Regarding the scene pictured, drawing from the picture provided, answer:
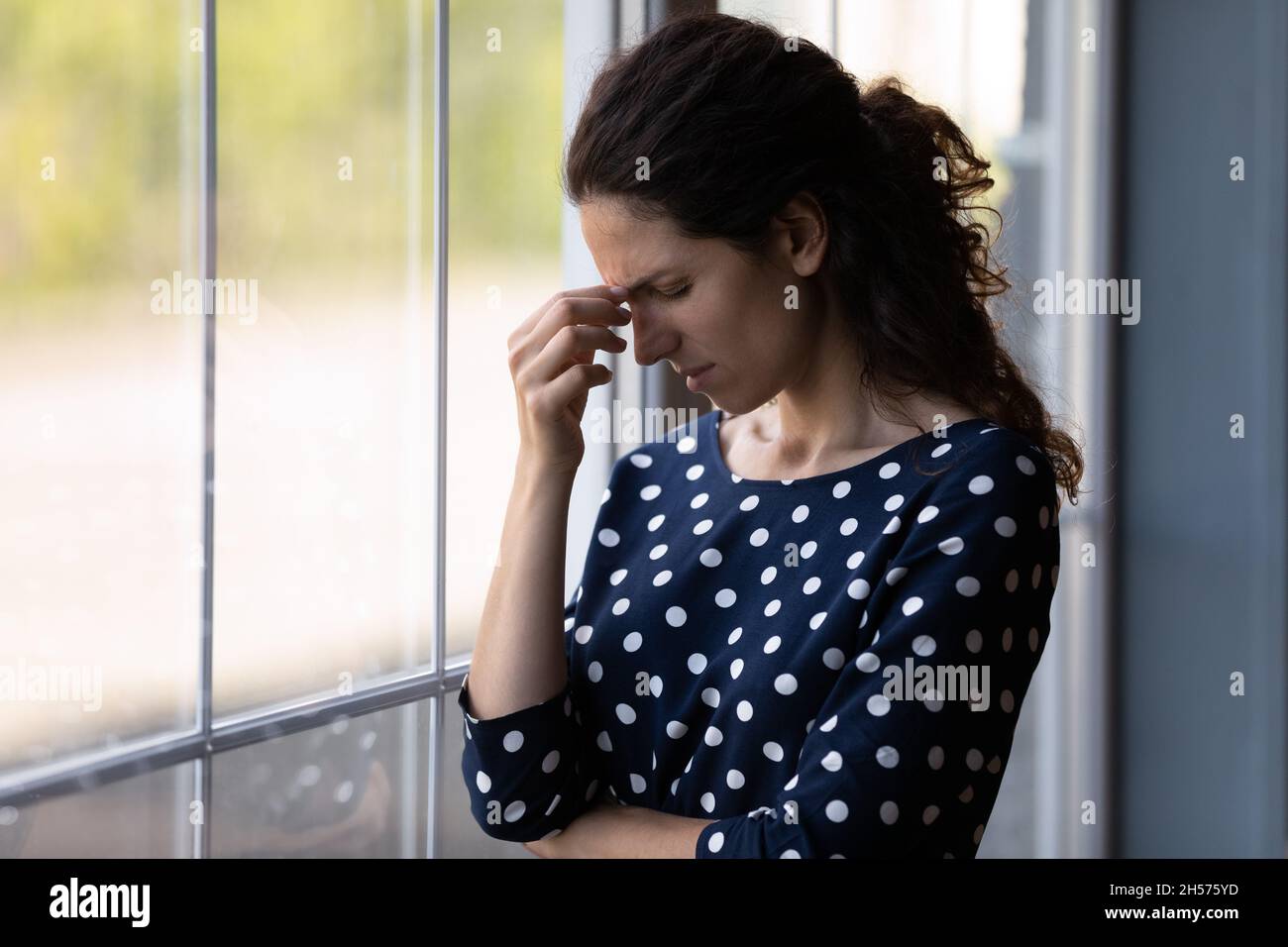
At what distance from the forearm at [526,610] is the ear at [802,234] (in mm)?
306

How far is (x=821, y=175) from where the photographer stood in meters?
1.11

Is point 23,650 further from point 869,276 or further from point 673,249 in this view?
point 869,276

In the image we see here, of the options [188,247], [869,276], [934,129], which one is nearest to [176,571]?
[188,247]

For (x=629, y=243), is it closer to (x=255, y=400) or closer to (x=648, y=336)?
(x=648, y=336)

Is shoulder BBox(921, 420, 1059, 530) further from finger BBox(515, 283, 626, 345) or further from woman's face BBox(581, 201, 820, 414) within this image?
finger BBox(515, 283, 626, 345)

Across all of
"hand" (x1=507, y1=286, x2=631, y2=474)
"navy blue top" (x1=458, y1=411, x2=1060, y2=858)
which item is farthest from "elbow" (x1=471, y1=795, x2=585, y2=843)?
"hand" (x1=507, y1=286, x2=631, y2=474)

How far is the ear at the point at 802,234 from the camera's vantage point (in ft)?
3.58

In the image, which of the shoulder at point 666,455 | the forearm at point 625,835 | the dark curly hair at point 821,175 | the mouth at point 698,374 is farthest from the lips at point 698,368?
the forearm at point 625,835

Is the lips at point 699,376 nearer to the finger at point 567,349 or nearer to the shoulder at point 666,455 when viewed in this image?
the finger at point 567,349

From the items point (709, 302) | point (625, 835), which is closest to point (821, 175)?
point (709, 302)

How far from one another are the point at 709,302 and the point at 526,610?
0.34m

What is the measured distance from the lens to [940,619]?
966 millimetres

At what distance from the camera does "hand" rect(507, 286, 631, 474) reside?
3.66ft
